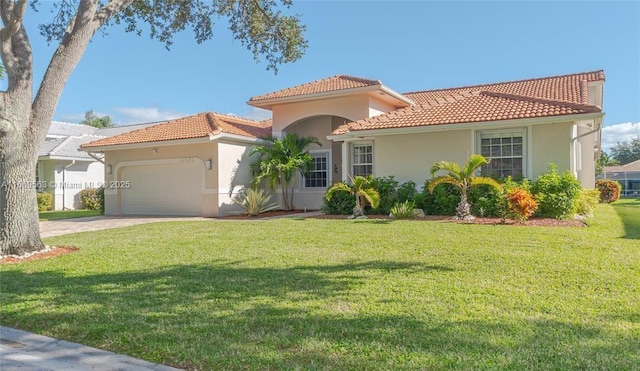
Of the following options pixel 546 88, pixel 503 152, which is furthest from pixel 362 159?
pixel 546 88

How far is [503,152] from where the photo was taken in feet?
49.5

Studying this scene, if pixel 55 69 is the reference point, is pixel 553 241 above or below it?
below

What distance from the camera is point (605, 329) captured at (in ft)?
14.1

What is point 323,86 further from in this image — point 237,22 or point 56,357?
point 56,357

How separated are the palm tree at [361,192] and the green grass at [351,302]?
4994 millimetres

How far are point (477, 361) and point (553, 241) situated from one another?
22.0 feet

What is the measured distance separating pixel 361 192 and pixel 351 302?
9.98 meters

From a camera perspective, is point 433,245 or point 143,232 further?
point 143,232

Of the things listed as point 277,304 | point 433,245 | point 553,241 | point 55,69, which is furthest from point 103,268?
point 553,241

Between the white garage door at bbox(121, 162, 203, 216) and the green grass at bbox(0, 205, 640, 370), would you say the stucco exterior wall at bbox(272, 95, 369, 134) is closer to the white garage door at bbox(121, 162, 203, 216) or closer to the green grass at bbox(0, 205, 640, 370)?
the white garage door at bbox(121, 162, 203, 216)

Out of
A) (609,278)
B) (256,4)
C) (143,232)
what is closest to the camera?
(609,278)

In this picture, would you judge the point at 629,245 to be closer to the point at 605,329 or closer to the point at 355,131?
the point at 605,329

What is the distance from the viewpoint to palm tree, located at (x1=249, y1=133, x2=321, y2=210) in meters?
18.4

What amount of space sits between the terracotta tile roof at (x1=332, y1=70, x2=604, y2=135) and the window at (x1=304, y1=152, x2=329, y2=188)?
3288mm
